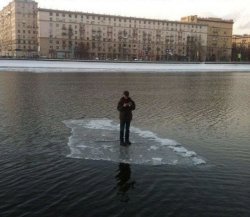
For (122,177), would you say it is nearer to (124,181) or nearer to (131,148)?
(124,181)

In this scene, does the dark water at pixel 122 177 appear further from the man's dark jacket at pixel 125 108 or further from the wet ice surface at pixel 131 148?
the man's dark jacket at pixel 125 108

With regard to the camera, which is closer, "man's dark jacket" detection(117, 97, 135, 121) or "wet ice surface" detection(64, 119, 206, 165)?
"wet ice surface" detection(64, 119, 206, 165)

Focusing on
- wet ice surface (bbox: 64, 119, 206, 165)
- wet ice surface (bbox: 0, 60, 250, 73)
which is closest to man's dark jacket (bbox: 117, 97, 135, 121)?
wet ice surface (bbox: 64, 119, 206, 165)

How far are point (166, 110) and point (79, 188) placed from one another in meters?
17.4

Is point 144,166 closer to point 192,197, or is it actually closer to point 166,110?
point 192,197

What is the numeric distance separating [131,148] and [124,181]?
3.79 m

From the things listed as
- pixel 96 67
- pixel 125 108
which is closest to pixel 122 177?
pixel 125 108

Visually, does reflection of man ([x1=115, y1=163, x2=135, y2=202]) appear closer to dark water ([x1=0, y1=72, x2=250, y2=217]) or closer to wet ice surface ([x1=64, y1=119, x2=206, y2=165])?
dark water ([x1=0, y1=72, x2=250, y2=217])

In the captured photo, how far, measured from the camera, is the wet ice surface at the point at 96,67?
3789 inches

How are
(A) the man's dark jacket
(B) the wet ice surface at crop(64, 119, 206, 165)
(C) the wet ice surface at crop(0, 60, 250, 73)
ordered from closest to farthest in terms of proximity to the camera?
1. (B) the wet ice surface at crop(64, 119, 206, 165)
2. (A) the man's dark jacket
3. (C) the wet ice surface at crop(0, 60, 250, 73)

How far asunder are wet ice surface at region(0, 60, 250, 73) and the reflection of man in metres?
75.0

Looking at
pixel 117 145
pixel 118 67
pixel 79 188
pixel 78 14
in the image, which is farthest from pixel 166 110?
pixel 78 14

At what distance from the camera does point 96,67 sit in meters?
110

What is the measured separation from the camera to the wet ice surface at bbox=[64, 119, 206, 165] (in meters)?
15.0
